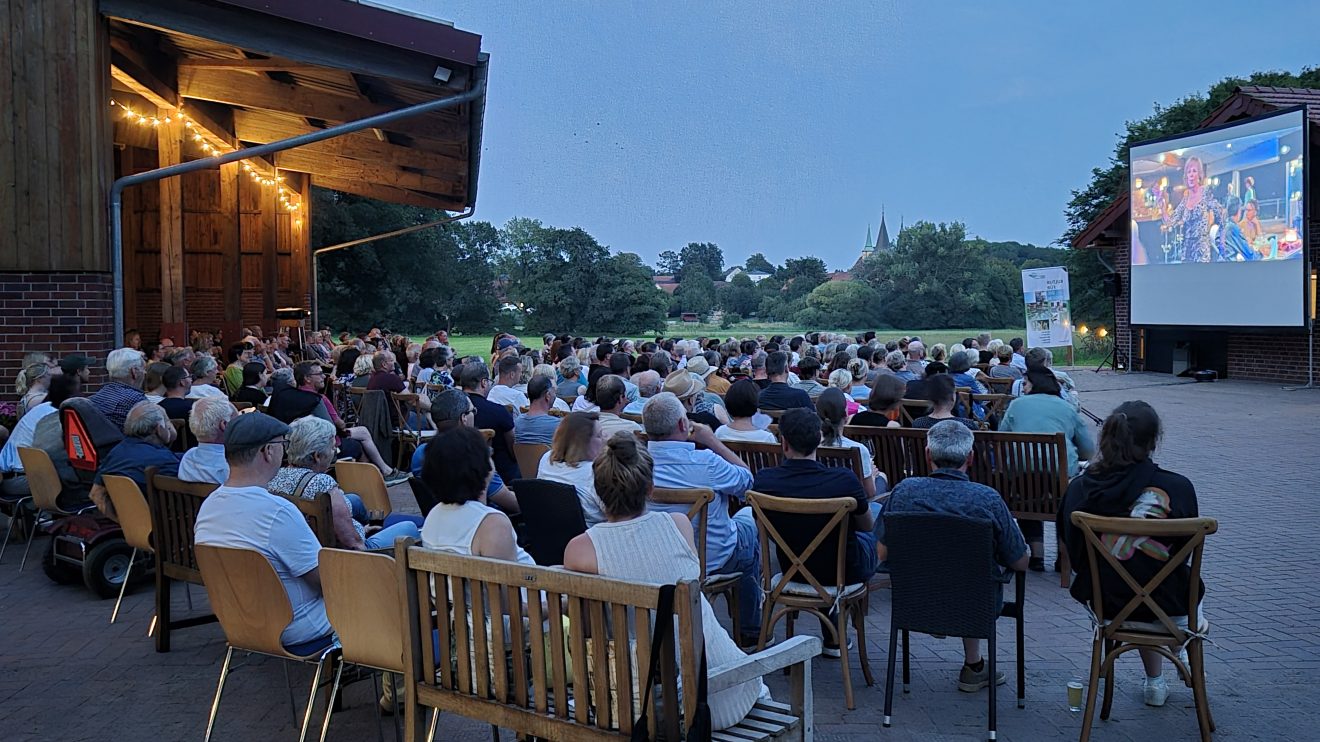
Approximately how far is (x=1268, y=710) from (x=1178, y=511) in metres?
0.92

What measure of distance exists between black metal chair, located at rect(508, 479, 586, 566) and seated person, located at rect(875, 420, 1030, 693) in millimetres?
1284

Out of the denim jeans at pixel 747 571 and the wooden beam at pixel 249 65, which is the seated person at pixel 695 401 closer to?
the denim jeans at pixel 747 571

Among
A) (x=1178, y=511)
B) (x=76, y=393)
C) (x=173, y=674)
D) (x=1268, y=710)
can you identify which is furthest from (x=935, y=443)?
(x=76, y=393)

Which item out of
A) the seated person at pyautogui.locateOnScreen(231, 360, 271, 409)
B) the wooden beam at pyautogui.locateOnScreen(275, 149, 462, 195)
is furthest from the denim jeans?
the wooden beam at pyautogui.locateOnScreen(275, 149, 462, 195)

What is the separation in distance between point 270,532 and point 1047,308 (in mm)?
20668

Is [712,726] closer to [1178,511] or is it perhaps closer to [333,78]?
[1178,511]

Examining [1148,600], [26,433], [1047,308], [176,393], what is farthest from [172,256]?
[1047,308]

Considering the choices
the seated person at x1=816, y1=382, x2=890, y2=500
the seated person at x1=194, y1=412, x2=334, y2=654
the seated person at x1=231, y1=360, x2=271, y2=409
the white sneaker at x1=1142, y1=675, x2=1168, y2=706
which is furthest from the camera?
the seated person at x1=231, y1=360, x2=271, y2=409

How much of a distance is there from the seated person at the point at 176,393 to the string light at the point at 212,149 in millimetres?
4377

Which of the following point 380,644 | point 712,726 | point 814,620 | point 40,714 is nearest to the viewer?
point 712,726

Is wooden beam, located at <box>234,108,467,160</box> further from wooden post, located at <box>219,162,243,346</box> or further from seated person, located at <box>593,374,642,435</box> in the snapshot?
seated person, located at <box>593,374,642,435</box>

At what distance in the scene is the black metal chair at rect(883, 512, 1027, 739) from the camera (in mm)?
3857

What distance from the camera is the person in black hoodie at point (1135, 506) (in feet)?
12.4

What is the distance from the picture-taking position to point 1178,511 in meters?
3.87
